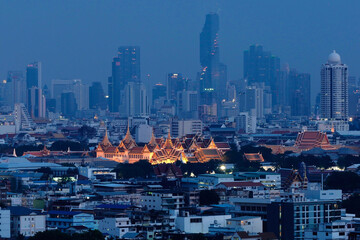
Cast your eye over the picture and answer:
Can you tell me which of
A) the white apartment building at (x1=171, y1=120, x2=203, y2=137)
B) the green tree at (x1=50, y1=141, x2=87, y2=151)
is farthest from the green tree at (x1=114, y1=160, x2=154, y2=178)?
the white apartment building at (x1=171, y1=120, x2=203, y2=137)

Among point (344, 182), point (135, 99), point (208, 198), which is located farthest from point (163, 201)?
point (135, 99)

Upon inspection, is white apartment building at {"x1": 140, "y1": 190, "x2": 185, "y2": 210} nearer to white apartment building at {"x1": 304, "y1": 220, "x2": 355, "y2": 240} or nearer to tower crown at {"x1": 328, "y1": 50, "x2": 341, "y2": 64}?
white apartment building at {"x1": 304, "y1": 220, "x2": 355, "y2": 240}

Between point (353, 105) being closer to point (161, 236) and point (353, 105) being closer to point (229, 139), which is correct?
point (229, 139)

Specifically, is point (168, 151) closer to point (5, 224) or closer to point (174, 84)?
point (5, 224)

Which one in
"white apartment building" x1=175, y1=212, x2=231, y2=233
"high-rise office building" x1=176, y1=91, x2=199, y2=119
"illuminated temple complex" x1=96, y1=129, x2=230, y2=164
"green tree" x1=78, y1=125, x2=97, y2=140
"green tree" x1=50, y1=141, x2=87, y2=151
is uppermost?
"high-rise office building" x1=176, y1=91, x2=199, y2=119

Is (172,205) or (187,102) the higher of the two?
(187,102)

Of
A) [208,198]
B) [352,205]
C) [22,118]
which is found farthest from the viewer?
[22,118]

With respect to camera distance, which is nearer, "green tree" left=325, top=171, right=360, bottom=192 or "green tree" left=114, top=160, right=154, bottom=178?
"green tree" left=325, top=171, right=360, bottom=192

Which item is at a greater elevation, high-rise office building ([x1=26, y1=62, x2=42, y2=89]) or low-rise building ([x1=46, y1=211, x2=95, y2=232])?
high-rise office building ([x1=26, y1=62, x2=42, y2=89])
